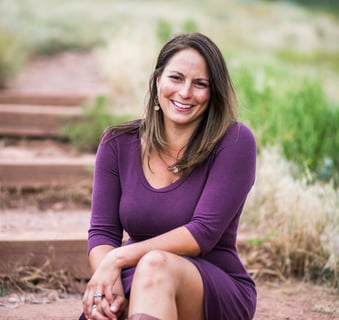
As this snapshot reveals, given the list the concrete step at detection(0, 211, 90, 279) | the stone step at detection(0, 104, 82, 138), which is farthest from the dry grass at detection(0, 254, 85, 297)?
the stone step at detection(0, 104, 82, 138)

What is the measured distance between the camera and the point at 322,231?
4.10 meters

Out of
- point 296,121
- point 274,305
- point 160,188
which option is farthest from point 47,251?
point 296,121

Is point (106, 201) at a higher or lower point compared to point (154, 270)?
higher

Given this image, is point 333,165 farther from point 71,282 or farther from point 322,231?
point 71,282

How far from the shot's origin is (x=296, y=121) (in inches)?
216

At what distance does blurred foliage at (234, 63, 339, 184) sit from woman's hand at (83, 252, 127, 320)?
2249mm

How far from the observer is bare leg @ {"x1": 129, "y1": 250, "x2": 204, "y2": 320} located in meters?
2.52

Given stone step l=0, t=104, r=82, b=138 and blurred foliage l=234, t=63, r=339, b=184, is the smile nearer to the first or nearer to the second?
blurred foliage l=234, t=63, r=339, b=184

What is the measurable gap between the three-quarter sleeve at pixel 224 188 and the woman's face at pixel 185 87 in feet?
0.62

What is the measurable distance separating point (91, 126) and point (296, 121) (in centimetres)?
172

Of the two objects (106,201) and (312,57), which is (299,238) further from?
(312,57)

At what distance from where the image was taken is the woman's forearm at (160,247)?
2.75 m

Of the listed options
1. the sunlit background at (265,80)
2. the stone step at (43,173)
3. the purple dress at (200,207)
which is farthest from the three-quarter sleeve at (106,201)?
the stone step at (43,173)

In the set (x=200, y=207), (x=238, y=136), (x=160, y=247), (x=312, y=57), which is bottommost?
(x=160, y=247)
